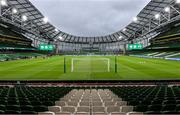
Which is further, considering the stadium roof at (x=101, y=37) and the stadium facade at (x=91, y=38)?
the stadium roof at (x=101, y=37)

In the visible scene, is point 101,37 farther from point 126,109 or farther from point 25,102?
point 126,109

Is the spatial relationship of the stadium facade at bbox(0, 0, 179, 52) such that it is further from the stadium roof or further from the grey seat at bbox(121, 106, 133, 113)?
the grey seat at bbox(121, 106, 133, 113)

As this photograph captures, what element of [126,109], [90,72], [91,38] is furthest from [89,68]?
[91,38]


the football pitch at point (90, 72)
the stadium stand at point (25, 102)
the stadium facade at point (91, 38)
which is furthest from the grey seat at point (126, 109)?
the stadium facade at point (91, 38)

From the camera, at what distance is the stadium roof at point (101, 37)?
77.2m

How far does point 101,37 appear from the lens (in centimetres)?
16338

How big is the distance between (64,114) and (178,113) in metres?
3.50

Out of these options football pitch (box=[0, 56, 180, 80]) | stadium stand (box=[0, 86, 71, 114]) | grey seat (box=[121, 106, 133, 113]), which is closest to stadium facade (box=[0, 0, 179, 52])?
Answer: football pitch (box=[0, 56, 180, 80])

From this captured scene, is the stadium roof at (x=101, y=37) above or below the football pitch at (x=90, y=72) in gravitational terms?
above

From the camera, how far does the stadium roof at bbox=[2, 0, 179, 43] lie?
253ft

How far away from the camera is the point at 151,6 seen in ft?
266

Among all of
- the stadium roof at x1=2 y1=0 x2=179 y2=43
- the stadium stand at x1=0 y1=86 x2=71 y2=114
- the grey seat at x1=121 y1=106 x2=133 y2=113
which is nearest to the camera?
the stadium stand at x1=0 y1=86 x2=71 y2=114

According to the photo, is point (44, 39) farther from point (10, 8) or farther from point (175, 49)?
point (175, 49)

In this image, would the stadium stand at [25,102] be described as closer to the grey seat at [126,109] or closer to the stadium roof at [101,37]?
the grey seat at [126,109]
